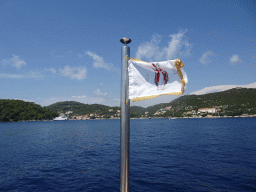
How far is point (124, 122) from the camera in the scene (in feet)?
13.9

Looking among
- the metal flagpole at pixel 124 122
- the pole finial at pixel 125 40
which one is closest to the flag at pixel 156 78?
the metal flagpole at pixel 124 122

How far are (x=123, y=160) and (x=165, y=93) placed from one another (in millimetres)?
2442

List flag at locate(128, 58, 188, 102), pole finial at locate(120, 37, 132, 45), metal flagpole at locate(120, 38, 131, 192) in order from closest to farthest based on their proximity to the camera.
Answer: metal flagpole at locate(120, 38, 131, 192) → pole finial at locate(120, 37, 132, 45) → flag at locate(128, 58, 188, 102)

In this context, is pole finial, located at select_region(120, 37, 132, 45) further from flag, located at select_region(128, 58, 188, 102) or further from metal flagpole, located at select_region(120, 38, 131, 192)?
flag, located at select_region(128, 58, 188, 102)

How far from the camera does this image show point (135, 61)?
4891 millimetres

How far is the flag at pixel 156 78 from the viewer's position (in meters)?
4.91

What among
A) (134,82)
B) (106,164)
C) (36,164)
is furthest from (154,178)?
(36,164)

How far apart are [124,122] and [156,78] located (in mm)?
1934

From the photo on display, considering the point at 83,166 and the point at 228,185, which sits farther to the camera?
the point at 83,166

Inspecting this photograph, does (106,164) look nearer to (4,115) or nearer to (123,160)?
(123,160)

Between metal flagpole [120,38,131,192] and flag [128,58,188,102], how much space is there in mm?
344

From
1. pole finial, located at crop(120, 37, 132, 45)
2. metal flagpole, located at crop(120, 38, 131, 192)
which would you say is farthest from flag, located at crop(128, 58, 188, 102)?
pole finial, located at crop(120, 37, 132, 45)

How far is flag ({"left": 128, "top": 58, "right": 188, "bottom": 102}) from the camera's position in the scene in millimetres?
4910

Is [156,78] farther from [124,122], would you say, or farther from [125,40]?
[124,122]
